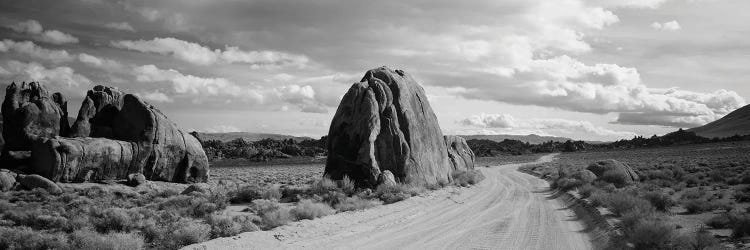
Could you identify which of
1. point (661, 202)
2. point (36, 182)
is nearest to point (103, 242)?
point (36, 182)

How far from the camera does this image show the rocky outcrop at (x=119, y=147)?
22.8 m

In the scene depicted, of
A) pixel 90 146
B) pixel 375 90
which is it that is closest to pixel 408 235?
pixel 375 90

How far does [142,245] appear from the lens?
31.8ft

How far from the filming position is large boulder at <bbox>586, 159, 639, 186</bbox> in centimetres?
2728

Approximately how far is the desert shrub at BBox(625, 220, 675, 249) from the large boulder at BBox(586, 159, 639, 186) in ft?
59.8

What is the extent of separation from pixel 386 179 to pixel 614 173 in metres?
16.4

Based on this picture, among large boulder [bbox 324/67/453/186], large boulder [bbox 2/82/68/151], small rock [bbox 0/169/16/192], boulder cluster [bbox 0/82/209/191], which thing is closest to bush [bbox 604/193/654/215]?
large boulder [bbox 324/67/453/186]

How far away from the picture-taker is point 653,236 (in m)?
10.1

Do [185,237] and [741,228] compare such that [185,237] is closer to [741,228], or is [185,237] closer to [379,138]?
[741,228]

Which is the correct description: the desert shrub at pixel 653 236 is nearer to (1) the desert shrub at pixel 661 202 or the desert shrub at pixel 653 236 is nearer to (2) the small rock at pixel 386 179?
(1) the desert shrub at pixel 661 202

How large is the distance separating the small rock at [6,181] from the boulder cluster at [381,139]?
586 inches

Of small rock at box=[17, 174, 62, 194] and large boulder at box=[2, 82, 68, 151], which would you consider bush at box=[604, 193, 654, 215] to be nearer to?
small rock at box=[17, 174, 62, 194]

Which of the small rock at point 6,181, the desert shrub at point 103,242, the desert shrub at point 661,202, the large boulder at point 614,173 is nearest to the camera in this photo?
the desert shrub at point 103,242

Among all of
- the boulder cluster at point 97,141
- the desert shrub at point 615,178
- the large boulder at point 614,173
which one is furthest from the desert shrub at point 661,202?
the boulder cluster at point 97,141
